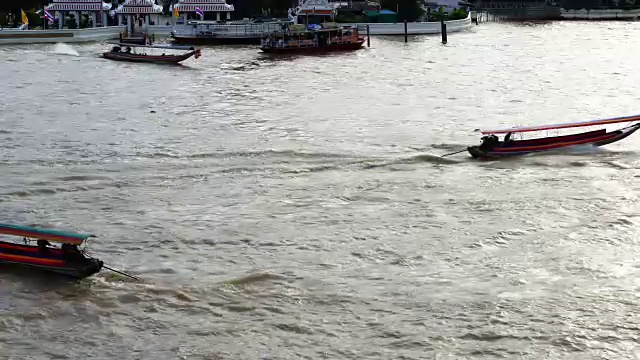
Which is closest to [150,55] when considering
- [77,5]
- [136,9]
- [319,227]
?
[136,9]

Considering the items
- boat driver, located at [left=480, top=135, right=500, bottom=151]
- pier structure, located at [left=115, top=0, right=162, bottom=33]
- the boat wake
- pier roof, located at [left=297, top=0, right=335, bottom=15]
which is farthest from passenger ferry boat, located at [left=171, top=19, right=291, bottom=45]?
boat driver, located at [left=480, top=135, right=500, bottom=151]

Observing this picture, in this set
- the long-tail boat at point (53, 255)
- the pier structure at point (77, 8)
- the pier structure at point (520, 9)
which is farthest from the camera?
the pier structure at point (520, 9)

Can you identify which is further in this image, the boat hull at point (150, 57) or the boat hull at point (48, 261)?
the boat hull at point (150, 57)

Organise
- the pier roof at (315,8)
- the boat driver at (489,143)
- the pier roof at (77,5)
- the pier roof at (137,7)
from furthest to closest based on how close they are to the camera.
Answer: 1. the pier roof at (315,8)
2. the pier roof at (137,7)
3. the pier roof at (77,5)
4. the boat driver at (489,143)

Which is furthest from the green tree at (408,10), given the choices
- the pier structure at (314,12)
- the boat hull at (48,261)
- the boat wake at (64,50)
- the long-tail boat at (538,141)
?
the boat hull at (48,261)

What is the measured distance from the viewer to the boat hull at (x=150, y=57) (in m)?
40.6

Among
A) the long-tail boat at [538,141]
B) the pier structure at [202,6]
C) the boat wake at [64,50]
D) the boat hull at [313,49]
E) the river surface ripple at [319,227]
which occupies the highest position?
the pier structure at [202,6]

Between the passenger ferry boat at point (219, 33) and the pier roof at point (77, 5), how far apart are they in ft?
24.3

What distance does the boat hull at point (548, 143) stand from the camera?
1925cm

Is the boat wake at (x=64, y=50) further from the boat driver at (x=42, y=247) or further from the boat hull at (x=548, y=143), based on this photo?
the boat driver at (x=42, y=247)

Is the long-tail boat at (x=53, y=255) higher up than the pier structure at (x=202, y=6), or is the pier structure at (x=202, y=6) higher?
the pier structure at (x=202, y=6)

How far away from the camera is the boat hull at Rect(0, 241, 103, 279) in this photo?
12.1 m

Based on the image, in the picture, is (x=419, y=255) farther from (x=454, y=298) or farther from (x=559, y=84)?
(x=559, y=84)

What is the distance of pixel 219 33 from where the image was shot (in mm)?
53156
